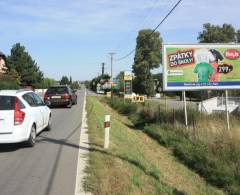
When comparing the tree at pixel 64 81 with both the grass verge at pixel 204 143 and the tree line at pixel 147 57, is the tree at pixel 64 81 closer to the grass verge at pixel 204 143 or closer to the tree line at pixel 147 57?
the tree line at pixel 147 57

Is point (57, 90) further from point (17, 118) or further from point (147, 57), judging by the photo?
point (147, 57)

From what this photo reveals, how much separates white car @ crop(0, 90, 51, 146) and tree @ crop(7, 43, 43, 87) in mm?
83745

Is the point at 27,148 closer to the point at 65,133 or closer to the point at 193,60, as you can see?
the point at 65,133

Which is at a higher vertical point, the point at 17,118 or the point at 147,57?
the point at 147,57

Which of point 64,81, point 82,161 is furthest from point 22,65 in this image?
point 64,81

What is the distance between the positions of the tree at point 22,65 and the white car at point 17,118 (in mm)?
83745

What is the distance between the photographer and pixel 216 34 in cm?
8931

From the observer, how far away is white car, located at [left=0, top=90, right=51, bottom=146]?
10.7 m

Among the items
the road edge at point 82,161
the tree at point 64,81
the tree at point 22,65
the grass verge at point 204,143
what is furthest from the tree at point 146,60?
the tree at point 64,81

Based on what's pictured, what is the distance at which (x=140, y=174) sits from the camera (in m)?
8.82

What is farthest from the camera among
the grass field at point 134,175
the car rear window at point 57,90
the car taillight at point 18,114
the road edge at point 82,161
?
the car rear window at point 57,90

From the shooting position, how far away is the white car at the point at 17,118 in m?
10.7

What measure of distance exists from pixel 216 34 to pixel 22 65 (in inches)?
1682

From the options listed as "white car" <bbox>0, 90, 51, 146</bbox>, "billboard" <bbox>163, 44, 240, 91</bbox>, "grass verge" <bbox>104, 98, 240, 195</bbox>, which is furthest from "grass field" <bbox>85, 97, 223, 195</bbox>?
"billboard" <bbox>163, 44, 240, 91</bbox>
